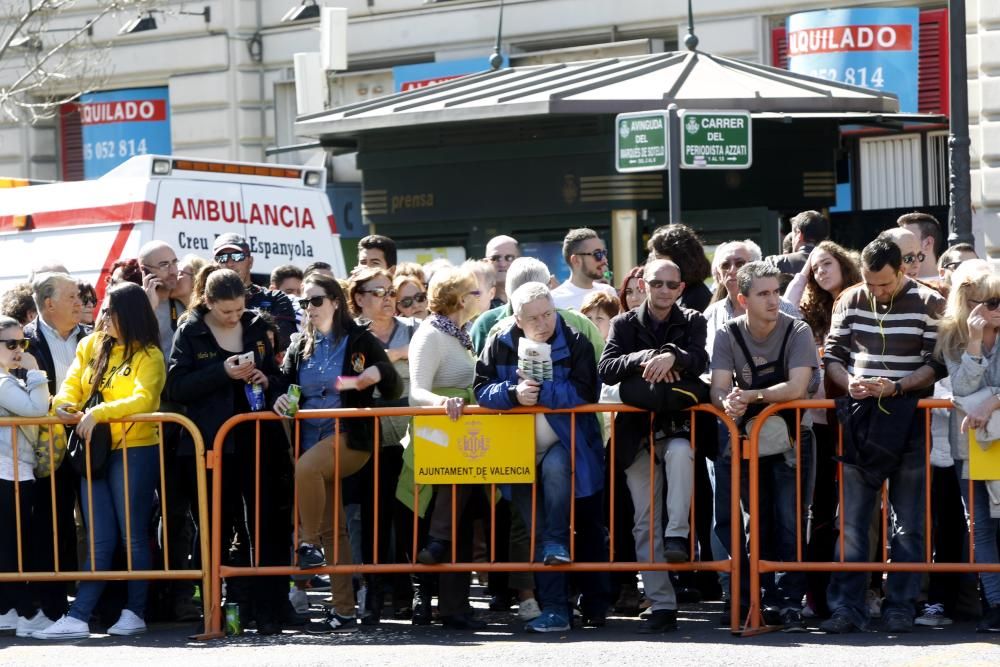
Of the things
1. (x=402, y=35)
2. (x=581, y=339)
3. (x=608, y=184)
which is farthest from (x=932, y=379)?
(x=402, y=35)

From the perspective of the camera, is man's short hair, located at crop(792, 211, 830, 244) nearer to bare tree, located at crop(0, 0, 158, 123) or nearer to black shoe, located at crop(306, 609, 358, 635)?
black shoe, located at crop(306, 609, 358, 635)

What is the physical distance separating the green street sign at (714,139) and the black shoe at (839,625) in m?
4.05

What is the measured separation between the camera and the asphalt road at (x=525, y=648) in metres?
8.01

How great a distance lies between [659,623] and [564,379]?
4.09 ft

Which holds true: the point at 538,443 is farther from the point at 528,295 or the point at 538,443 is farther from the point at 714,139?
the point at 714,139

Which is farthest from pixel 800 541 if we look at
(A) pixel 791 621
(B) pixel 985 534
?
(B) pixel 985 534

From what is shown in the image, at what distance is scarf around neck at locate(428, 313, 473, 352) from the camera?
30.5 ft

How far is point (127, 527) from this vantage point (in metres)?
9.26

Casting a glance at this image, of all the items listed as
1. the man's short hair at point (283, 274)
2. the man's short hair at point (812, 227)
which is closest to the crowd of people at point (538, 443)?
the man's short hair at point (812, 227)

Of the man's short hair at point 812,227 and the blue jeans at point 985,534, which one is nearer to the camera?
the blue jeans at point 985,534

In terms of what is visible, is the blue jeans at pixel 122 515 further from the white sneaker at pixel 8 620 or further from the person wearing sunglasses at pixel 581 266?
the person wearing sunglasses at pixel 581 266

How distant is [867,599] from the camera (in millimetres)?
9125

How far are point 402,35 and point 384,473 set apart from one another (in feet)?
44.9

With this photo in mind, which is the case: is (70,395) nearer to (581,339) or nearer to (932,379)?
(581,339)
